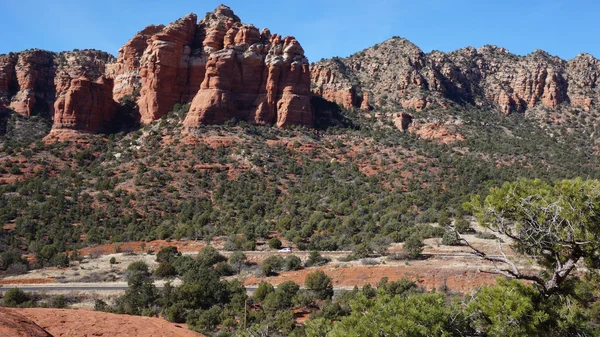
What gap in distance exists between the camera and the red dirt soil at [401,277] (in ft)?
67.1

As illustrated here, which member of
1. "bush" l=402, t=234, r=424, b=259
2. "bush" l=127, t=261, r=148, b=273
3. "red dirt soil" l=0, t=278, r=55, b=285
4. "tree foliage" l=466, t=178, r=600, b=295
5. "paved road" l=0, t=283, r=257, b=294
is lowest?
"red dirt soil" l=0, t=278, r=55, b=285

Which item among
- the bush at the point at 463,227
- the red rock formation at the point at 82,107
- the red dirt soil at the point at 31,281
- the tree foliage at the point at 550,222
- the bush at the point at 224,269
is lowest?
the red dirt soil at the point at 31,281

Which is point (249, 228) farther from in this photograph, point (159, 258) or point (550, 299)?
point (550, 299)

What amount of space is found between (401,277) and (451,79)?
251 feet

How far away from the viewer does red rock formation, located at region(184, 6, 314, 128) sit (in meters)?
60.4

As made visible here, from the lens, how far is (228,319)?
16.1 meters

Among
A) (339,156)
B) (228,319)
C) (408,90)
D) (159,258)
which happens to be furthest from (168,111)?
(228,319)

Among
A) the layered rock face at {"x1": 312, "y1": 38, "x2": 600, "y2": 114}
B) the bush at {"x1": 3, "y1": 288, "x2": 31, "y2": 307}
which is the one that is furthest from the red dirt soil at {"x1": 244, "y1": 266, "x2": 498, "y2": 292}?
the layered rock face at {"x1": 312, "y1": 38, "x2": 600, "y2": 114}

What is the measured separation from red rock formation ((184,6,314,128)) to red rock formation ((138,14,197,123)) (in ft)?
14.0

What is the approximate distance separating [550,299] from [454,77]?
88.9 meters

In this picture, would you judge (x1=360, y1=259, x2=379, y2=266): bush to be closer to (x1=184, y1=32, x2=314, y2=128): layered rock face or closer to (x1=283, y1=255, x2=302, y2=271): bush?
(x1=283, y1=255, x2=302, y2=271): bush

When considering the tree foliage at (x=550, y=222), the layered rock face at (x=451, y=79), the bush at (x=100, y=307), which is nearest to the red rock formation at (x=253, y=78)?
the layered rock face at (x=451, y=79)

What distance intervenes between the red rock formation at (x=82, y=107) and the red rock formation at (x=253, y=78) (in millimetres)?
15764

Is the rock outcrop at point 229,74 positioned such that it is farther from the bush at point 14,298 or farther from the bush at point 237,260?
the bush at point 14,298
